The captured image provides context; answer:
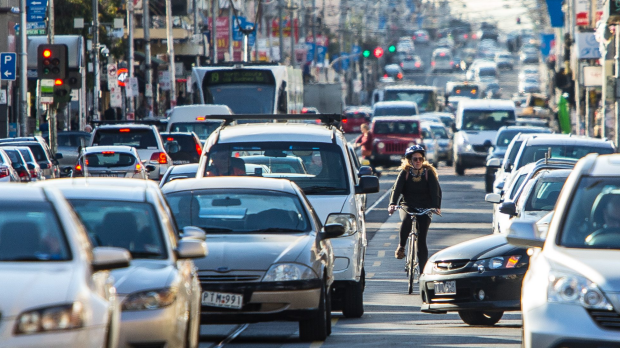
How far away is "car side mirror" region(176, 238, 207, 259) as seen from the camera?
8.88 metres

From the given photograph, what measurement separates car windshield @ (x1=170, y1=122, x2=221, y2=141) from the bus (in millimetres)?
2897

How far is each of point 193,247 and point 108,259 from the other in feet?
4.72

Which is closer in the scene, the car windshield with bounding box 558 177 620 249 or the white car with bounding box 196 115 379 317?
the car windshield with bounding box 558 177 620 249

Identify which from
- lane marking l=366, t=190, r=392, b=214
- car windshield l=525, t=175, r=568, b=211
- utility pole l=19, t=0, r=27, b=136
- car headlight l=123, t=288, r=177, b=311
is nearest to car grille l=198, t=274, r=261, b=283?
car headlight l=123, t=288, r=177, b=311

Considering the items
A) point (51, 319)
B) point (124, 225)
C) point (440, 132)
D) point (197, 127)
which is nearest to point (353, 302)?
point (124, 225)

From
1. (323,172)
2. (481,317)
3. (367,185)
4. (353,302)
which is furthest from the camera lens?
(323,172)

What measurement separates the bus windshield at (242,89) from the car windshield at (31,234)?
33.7m

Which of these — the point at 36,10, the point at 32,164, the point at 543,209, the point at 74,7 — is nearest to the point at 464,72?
the point at 74,7

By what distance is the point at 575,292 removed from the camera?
7.59 m

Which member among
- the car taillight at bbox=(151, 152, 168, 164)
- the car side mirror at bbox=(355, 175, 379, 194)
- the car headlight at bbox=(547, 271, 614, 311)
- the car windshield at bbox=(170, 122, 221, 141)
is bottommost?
the car taillight at bbox=(151, 152, 168, 164)

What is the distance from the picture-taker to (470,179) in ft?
144

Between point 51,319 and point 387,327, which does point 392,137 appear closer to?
point 387,327

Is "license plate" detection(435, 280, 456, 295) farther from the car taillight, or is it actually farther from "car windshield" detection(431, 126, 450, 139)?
"car windshield" detection(431, 126, 450, 139)

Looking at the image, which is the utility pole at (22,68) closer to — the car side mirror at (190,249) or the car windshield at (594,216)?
the car side mirror at (190,249)
